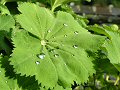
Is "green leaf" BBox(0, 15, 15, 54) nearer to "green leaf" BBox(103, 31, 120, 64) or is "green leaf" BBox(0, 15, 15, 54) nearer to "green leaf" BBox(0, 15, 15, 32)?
"green leaf" BBox(0, 15, 15, 32)

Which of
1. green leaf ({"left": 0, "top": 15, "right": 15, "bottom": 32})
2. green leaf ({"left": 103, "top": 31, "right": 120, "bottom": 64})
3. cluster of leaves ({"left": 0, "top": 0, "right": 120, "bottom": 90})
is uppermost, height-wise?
green leaf ({"left": 0, "top": 15, "right": 15, "bottom": 32})

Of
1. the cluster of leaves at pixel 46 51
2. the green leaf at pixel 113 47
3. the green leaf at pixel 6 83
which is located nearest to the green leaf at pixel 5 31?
the cluster of leaves at pixel 46 51

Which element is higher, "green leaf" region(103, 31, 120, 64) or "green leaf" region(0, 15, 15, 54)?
"green leaf" region(0, 15, 15, 54)

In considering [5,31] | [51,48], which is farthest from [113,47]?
[5,31]

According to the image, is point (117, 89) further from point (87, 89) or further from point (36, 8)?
point (36, 8)

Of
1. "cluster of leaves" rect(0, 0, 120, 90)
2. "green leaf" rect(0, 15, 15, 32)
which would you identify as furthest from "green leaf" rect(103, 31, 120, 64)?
"green leaf" rect(0, 15, 15, 32)

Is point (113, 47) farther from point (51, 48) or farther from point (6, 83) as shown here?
point (6, 83)

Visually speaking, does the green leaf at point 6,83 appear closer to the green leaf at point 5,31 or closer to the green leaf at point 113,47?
the green leaf at point 5,31

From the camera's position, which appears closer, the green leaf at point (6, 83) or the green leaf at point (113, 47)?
the green leaf at point (6, 83)
